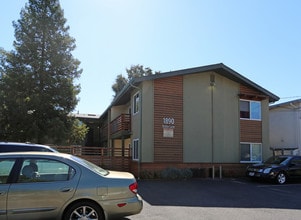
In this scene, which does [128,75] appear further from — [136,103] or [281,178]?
[281,178]

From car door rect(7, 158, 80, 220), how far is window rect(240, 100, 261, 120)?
1720cm

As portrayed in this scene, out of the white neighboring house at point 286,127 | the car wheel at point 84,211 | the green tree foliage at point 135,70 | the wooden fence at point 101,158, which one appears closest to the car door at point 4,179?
the car wheel at point 84,211

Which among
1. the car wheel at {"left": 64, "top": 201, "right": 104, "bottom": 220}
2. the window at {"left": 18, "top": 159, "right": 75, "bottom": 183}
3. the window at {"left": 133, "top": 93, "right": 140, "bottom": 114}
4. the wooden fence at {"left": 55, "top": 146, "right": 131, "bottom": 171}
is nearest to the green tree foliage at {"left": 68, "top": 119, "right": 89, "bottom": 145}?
the wooden fence at {"left": 55, "top": 146, "right": 131, "bottom": 171}

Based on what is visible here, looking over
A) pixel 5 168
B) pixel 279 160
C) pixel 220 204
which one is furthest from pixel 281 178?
pixel 5 168

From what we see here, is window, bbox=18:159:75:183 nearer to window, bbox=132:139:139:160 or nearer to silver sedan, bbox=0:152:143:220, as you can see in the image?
silver sedan, bbox=0:152:143:220

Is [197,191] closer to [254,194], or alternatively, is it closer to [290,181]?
[254,194]

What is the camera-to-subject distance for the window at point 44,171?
6.02 metres

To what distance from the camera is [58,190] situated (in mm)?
6008

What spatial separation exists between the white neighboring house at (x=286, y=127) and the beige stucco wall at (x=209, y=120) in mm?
4209

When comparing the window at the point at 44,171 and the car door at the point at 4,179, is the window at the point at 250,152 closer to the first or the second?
the window at the point at 44,171

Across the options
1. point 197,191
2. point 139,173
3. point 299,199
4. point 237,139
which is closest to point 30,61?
point 139,173

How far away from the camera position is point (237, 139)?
836 inches

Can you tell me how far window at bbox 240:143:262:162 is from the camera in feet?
70.2

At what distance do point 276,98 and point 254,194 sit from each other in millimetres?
10992
